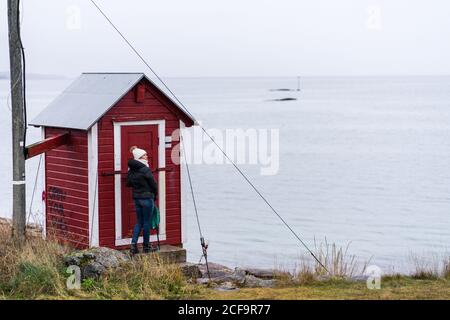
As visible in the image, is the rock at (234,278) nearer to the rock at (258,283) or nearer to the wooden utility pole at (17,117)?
the rock at (258,283)

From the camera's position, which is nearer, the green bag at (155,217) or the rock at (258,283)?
the rock at (258,283)

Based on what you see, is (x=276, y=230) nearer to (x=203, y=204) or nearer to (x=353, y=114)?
(x=203, y=204)

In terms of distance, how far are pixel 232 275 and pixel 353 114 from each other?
86.4m

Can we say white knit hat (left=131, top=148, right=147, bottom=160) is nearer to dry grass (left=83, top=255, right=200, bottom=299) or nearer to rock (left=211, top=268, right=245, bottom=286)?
rock (left=211, top=268, right=245, bottom=286)

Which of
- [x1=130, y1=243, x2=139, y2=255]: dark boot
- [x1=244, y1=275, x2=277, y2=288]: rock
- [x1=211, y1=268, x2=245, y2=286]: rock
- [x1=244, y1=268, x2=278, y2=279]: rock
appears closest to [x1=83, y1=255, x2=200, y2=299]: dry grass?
[x1=244, y1=275, x2=277, y2=288]: rock

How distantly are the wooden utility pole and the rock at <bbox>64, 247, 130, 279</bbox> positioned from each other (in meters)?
1.75

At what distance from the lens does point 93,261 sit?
11.6 m

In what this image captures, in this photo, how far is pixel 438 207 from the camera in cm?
3506

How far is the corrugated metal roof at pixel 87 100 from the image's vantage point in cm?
1446

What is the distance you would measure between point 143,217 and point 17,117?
2.41 m

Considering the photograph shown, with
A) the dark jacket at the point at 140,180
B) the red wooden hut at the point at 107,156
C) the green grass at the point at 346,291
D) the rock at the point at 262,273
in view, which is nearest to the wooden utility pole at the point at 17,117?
the red wooden hut at the point at 107,156

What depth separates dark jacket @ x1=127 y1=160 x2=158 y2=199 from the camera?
13844 millimetres
